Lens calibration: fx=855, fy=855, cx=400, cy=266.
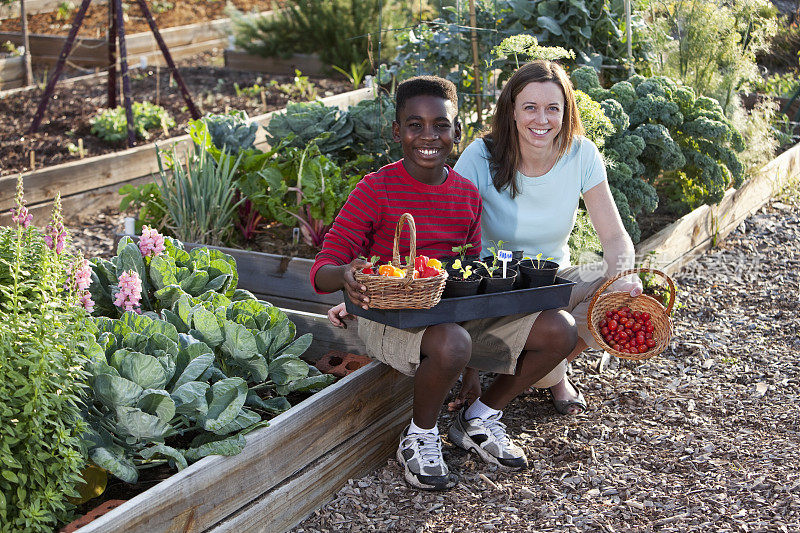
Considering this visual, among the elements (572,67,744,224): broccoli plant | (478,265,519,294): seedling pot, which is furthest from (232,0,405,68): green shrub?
(478,265,519,294): seedling pot

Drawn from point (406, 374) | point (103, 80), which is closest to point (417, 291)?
point (406, 374)

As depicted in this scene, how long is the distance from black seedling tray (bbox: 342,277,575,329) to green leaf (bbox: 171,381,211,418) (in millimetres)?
547

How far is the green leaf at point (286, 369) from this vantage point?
2684 mm

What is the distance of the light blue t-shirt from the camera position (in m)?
3.12

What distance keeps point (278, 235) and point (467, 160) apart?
1.48 metres

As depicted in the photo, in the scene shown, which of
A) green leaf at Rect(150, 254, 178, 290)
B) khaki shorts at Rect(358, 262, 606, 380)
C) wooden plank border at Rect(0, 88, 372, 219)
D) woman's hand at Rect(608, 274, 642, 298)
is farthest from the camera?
wooden plank border at Rect(0, 88, 372, 219)

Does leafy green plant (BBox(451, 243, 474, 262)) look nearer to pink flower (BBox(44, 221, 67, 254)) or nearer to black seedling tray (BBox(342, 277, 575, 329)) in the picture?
black seedling tray (BBox(342, 277, 575, 329))

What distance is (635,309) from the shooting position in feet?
10.2

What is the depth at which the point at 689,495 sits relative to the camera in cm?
269

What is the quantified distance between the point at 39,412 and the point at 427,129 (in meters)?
1.45

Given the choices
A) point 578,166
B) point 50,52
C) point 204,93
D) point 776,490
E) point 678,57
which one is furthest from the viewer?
point 50,52

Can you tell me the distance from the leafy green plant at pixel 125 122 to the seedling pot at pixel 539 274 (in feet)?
12.8

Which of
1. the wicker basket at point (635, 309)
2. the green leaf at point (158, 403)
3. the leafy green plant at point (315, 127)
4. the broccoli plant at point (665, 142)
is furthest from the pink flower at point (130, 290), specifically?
the broccoli plant at point (665, 142)

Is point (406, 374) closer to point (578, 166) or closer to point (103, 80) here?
point (578, 166)
